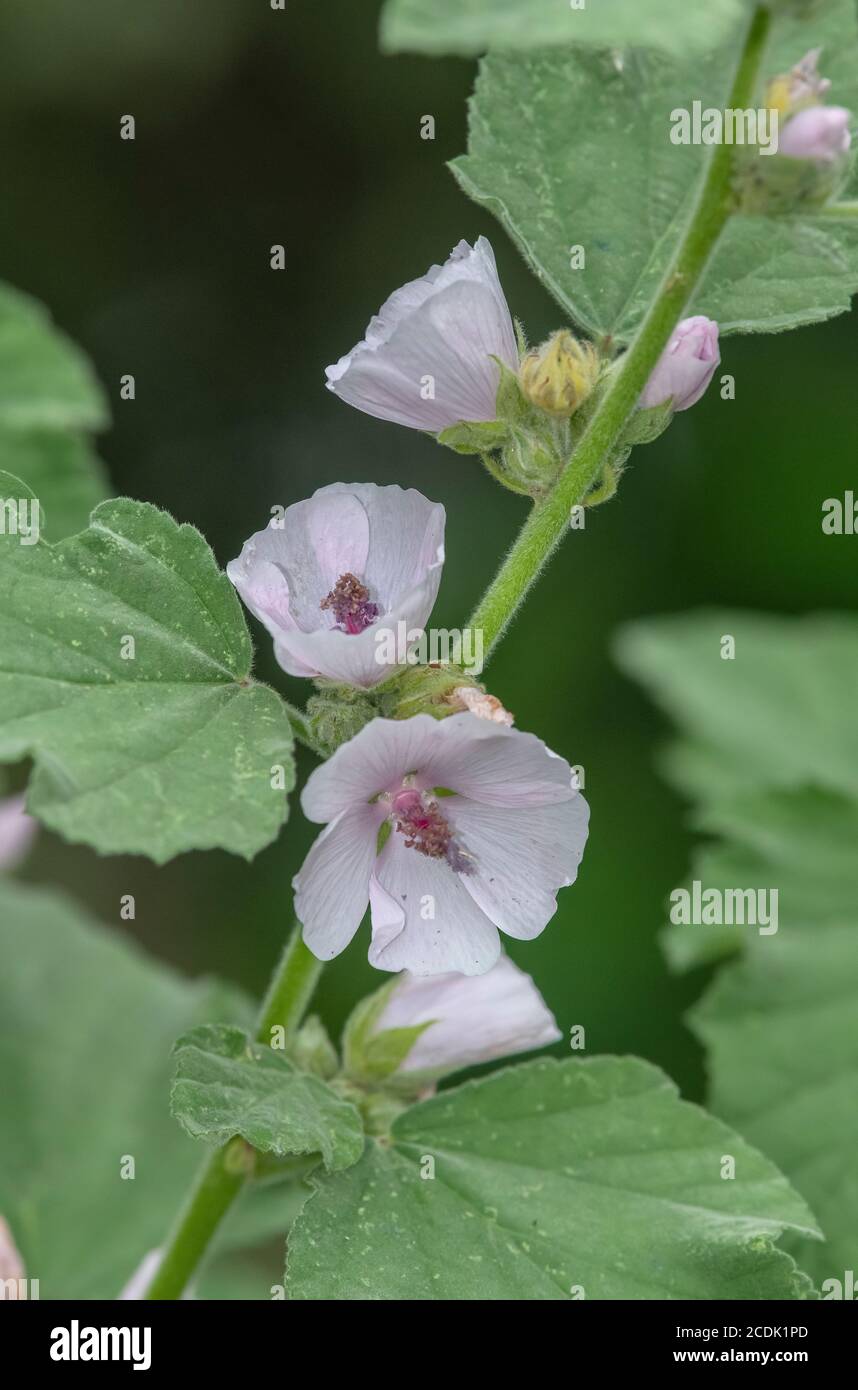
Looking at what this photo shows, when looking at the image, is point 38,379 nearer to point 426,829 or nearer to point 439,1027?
point 439,1027

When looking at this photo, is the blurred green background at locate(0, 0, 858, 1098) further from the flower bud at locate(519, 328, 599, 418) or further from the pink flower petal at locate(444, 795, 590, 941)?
the flower bud at locate(519, 328, 599, 418)

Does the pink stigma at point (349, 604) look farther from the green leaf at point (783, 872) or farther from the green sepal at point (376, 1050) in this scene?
the green leaf at point (783, 872)

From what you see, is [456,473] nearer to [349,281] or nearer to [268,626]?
[349,281]

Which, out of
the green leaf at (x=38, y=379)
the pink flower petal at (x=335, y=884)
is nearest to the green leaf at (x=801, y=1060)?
the pink flower petal at (x=335, y=884)

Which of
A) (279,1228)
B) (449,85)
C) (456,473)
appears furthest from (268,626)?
(449,85)

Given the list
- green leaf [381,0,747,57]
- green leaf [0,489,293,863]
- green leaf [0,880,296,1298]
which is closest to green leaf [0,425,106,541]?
green leaf [0,880,296,1298]
